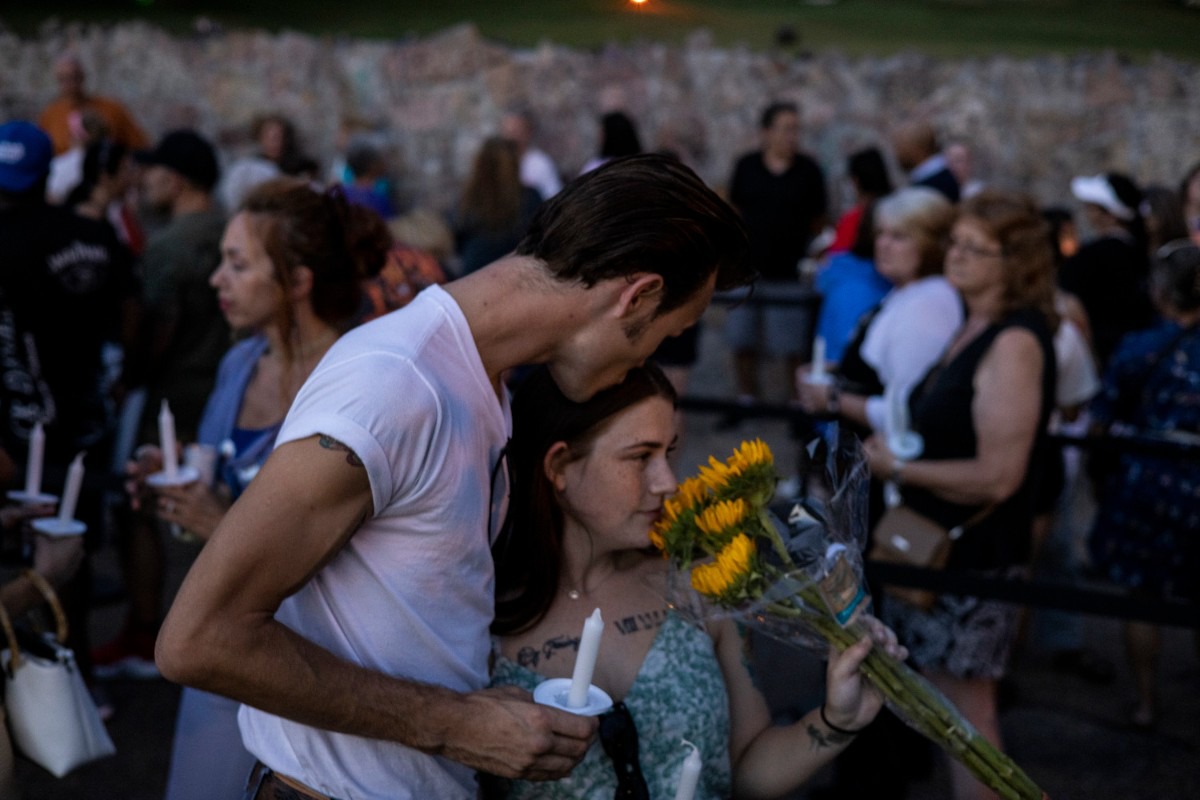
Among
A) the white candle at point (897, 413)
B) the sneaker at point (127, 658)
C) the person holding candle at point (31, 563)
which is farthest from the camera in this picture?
the sneaker at point (127, 658)

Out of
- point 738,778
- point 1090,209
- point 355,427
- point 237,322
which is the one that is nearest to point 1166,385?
point 1090,209

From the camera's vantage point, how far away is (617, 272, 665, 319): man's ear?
1.80 metres

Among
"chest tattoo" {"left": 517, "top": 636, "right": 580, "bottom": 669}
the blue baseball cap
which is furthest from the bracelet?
the blue baseball cap

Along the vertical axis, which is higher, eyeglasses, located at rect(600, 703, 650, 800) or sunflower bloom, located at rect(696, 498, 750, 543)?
sunflower bloom, located at rect(696, 498, 750, 543)

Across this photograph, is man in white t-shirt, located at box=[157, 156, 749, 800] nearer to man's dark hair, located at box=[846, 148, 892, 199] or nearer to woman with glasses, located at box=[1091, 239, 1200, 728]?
woman with glasses, located at box=[1091, 239, 1200, 728]

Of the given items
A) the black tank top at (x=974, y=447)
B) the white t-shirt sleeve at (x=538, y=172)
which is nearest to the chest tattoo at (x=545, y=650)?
the black tank top at (x=974, y=447)

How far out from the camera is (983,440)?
3.71 metres

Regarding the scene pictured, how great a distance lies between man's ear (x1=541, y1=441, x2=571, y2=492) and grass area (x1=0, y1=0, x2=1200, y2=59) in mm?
7933

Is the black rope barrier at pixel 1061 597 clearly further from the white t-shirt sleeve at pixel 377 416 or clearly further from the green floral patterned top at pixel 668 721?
the white t-shirt sleeve at pixel 377 416

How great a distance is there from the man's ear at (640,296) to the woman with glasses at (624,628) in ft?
1.67

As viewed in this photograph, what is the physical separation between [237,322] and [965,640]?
7.20 feet

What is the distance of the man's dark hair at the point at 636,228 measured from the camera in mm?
1788

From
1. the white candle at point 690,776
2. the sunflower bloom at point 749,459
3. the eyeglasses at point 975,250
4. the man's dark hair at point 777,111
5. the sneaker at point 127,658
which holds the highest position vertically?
the sunflower bloom at point 749,459

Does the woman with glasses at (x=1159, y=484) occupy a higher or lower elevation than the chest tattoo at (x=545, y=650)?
lower
